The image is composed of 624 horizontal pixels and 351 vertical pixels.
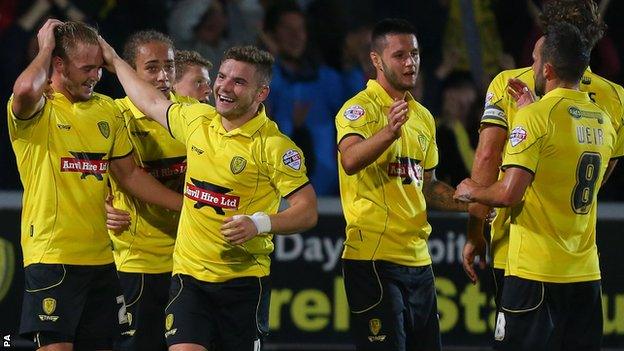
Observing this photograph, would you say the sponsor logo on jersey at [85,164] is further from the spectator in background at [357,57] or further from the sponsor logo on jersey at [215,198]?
the spectator in background at [357,57]

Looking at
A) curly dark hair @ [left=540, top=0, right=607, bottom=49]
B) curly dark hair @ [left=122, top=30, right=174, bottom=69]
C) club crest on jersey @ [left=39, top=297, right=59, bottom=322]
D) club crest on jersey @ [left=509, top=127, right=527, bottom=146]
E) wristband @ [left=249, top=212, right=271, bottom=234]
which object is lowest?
club crest on jersey @ [left=39, top=297, right=59, bottom=322]

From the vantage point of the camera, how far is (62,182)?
742cm

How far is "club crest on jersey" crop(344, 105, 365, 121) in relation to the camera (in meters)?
7.78

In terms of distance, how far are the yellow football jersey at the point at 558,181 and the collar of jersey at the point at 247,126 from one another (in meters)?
1.44

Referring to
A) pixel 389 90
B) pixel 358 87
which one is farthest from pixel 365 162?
pixel 358 87

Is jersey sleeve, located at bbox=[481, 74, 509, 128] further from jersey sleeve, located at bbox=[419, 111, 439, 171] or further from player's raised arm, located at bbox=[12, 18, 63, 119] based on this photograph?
player's raised arm, located at bbox=[12, 18, 63, 119]

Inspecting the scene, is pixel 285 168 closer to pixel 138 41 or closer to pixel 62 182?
pixel 62 182

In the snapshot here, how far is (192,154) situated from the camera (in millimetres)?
7496

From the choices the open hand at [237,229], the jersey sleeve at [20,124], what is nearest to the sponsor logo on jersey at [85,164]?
the jersey sleeve at [20,124]

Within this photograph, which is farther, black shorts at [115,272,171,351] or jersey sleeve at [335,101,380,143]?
black shorts at [115,272,171,351]

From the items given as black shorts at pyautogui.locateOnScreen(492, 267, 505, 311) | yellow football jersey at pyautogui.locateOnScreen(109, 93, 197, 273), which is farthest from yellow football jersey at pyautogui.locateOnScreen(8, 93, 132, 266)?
black shorts at pyautogui.locateOnScreen(492, 267, 505, 311)

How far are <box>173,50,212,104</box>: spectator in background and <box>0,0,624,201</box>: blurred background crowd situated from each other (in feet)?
9.38

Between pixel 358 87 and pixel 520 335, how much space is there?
5.47 m

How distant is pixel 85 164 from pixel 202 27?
4.62 meters
